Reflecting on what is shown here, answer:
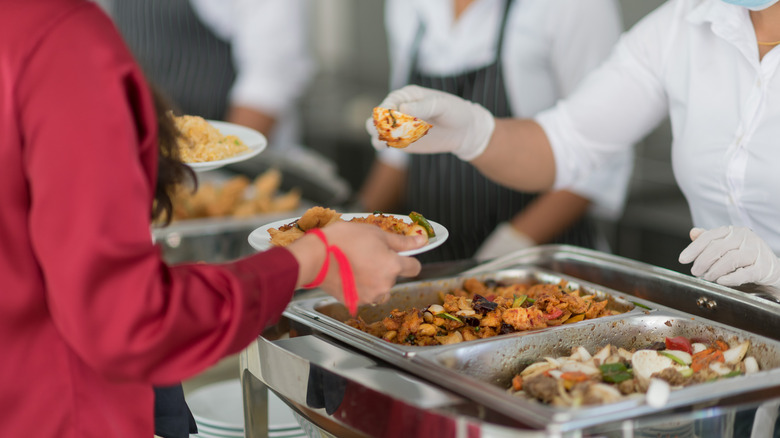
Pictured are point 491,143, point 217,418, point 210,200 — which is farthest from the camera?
point 210,200

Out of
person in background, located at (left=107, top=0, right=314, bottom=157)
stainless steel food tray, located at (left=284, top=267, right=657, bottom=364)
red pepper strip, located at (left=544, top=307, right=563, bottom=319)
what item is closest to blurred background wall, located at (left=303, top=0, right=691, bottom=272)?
person in background, located at (left=107, top=0, right=314, bottom=157)

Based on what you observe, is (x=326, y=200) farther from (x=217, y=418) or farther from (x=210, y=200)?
(x=217, y=418)

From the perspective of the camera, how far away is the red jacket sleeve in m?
0.82

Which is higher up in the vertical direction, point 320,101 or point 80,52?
point 80,52

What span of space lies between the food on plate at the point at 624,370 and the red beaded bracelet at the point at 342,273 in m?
0.26

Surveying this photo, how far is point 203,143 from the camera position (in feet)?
4.48

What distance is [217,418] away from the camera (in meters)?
1.62

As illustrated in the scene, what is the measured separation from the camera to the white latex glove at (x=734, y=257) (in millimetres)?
1314

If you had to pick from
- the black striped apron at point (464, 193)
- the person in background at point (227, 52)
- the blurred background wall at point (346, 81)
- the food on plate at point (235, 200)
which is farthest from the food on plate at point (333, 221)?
the blurred background wall at point (346, 81)

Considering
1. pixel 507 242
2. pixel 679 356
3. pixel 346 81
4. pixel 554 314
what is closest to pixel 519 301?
pixel 554 314

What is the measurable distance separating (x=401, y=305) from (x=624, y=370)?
0.45 meters

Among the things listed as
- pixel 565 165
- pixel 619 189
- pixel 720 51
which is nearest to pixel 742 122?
pixel 720 51

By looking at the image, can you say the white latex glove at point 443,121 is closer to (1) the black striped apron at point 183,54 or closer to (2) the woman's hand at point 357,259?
(2) the woman's hand at point 357,259

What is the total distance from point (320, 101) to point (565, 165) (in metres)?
3.59
